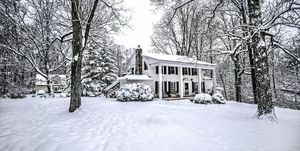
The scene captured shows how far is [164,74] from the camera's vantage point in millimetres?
21656

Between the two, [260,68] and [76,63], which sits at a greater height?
[76,63]

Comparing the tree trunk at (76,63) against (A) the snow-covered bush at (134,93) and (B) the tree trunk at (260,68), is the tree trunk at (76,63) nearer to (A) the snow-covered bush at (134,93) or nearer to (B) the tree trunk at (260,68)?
(A) the snow-covered bush at (134,93)

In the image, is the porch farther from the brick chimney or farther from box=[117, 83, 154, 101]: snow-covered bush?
box=[117, 83, 154, 101]: snow-covered bush

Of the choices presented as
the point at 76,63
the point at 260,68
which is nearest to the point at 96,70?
the point at 76,63

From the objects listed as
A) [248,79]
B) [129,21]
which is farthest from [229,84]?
[129,21]

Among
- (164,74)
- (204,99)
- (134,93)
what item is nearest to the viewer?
(204,99)

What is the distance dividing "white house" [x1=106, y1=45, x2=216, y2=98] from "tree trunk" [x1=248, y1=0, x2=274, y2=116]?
12338mm

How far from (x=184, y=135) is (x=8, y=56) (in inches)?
659

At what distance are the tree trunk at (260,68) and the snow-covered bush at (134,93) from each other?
1000 cm

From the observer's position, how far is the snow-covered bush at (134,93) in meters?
15.2

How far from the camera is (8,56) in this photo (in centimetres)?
1464

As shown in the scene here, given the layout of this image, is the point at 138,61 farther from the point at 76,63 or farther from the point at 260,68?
the point at 260,68

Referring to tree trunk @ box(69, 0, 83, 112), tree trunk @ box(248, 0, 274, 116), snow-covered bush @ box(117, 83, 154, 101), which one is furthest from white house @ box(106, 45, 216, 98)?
tree trunk @ box(248, 0, 274, 116)

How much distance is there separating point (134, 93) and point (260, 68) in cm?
1037
